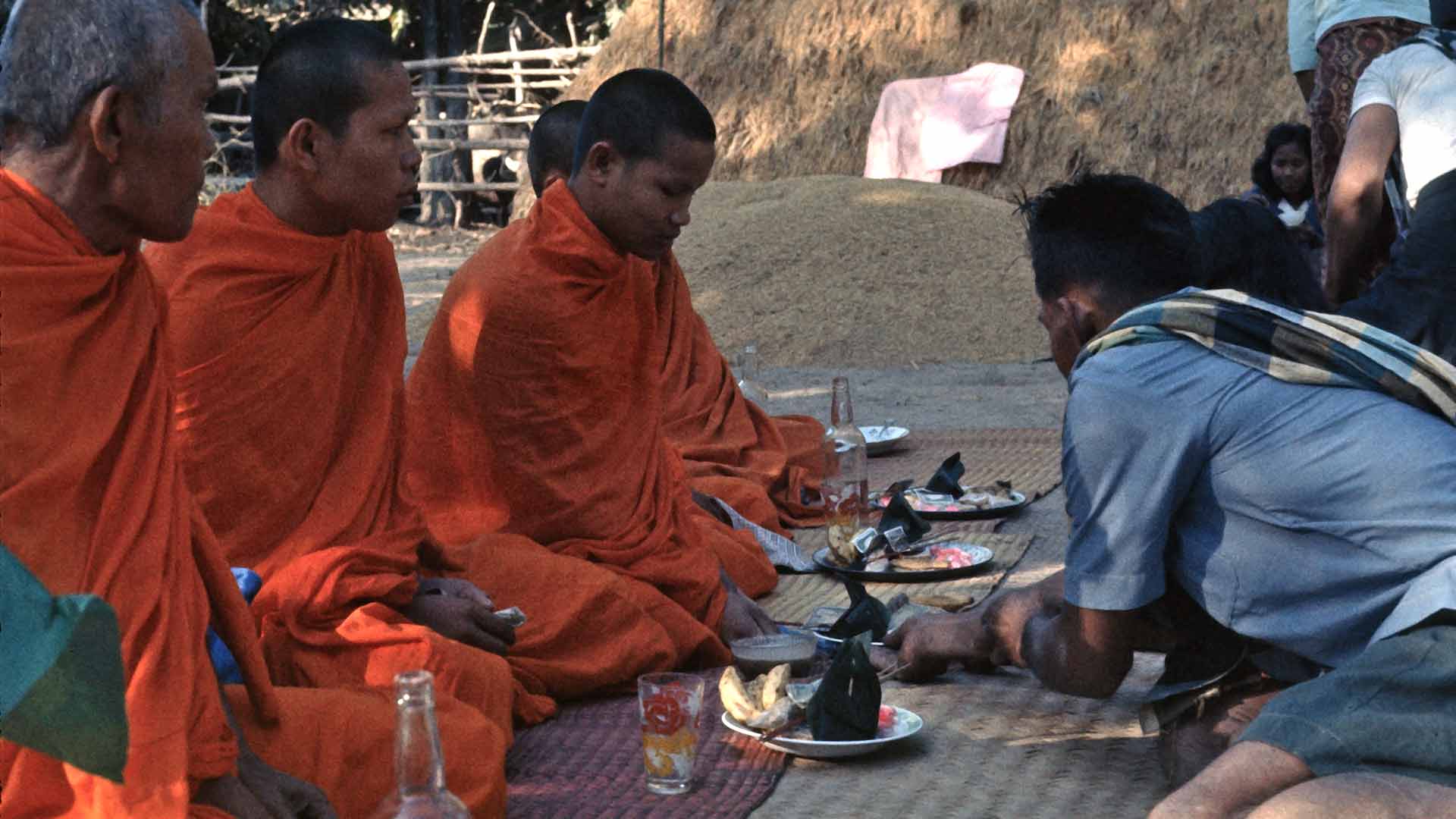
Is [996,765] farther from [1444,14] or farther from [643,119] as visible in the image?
[1444,14]

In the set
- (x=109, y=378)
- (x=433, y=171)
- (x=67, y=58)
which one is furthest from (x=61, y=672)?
(x=433, y=171)

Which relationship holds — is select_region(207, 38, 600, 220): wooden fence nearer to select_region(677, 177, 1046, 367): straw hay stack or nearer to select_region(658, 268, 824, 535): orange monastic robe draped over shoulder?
select_region(677, 177, 1046, 367): straw hay stack

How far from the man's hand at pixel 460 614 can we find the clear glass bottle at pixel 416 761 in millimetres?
1705

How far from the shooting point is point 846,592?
5.32 meters

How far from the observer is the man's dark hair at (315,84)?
3.76 meters

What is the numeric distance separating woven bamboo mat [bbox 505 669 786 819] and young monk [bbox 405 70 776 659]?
57 centimetres

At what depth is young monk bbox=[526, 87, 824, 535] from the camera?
19.9 feet

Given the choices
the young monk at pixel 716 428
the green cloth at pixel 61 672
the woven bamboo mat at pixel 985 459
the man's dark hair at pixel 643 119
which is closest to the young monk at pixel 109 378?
the green cloth at pixel 61 672

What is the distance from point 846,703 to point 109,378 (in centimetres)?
173

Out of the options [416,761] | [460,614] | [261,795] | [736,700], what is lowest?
[736,700]

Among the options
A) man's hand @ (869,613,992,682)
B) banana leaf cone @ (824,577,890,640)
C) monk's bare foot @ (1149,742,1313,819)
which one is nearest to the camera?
monk's bare foot @ (1149,742,1313,819)

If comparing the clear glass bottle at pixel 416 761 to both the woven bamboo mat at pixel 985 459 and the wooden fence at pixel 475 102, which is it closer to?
the woven bamboo mat at pixel 985 459

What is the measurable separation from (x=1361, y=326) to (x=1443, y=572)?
53cm

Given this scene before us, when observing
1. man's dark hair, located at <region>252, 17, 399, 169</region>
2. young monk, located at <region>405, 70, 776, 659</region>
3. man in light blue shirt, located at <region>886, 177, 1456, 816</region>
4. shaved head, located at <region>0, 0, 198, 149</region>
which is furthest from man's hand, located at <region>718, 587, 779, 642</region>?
shaved head, located at <region>0, 0, 198, 149</region>
